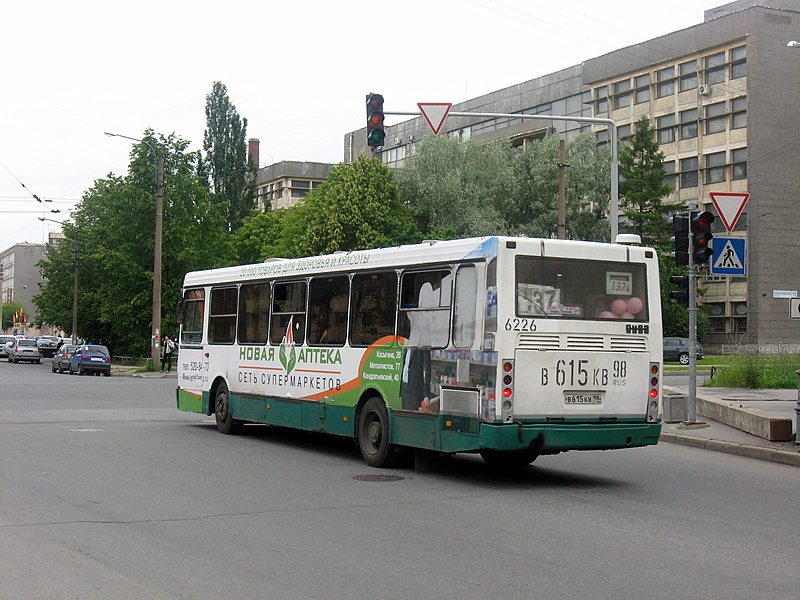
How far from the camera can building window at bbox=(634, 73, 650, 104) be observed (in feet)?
226

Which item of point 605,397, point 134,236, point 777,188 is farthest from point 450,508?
point 777,188

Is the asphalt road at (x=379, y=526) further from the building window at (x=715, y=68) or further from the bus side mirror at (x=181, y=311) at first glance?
the building window at (x=715, y=68)

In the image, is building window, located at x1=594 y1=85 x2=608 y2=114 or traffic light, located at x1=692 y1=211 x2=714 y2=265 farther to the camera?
building window, located at x1=594 y1=85 x2=608 y2=114

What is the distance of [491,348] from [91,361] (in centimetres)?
3777

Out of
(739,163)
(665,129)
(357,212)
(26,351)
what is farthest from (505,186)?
(26,351)

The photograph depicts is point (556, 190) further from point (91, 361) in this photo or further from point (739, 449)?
point (739, 449)

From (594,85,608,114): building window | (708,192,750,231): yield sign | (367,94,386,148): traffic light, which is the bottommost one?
(708,192,750,231): yield sign

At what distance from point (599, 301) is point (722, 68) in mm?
56992

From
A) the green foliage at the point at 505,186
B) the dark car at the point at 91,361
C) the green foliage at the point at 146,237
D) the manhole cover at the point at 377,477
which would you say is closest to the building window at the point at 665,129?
the green foliage at the point at 505,186

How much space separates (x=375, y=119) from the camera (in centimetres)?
1795

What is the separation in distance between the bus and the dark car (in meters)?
33.4

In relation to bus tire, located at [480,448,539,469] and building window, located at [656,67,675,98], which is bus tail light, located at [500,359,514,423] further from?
building window, located at [656,67,675,98]

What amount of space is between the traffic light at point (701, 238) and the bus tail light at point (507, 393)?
24.2ft

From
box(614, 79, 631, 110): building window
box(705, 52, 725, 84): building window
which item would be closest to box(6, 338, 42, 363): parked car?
box(614, 79, 631, 110): building window
